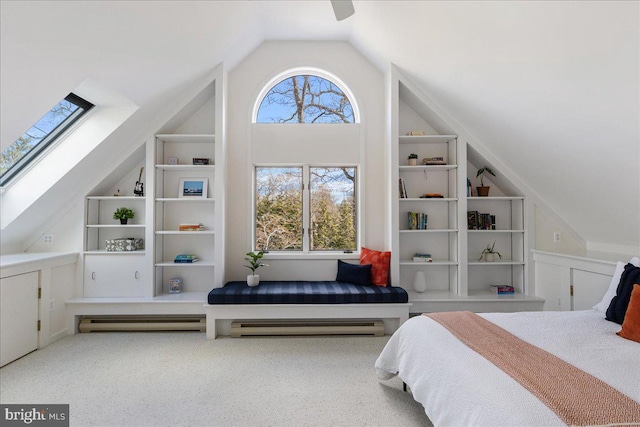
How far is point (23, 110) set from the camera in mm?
2553

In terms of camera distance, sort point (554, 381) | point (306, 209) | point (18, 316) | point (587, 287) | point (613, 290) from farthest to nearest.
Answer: point (306, 209) → point (587, 287) → point (18, 316) → point (613, 290) → point (554, 381)

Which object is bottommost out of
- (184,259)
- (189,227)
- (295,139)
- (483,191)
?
(184,259)

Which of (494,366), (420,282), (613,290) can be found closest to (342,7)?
(494,366)

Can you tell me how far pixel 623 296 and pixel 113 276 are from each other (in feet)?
15.1

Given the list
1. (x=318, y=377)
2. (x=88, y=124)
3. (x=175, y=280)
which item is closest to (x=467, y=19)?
(x=318, y=377)

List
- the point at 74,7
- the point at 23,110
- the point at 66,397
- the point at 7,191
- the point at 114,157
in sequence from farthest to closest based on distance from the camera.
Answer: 1. the point at 114,157
2. the point at 7,191
3. the point at 23,110
4. the point at 66,397
5. the point at 74,7

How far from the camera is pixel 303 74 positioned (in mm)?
4355

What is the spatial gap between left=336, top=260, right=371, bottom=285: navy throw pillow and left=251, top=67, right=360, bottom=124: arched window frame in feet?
5.91

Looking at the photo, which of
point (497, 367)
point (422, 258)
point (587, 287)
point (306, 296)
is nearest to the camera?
point (497, 367)

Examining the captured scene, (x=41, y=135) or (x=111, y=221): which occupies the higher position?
(x=41, y=135)

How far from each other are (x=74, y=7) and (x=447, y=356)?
118 inches

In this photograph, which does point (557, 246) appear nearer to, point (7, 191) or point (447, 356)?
point (447, 356)

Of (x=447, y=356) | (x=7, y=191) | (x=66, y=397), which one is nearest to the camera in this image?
(x=447, y=356)

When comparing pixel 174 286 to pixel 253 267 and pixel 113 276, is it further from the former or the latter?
pixel 253 267
